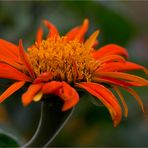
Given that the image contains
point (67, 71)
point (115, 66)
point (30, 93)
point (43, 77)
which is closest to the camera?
point (30, 93)

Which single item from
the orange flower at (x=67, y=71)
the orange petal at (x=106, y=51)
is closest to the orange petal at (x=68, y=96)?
the orange flower at (x=67, y=71)

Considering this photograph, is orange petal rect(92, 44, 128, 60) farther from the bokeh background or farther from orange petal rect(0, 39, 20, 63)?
the bokeh background

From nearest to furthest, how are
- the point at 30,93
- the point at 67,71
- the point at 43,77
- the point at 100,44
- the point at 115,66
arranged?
the point at 30,93, the point at 43,77, the point at 67,71, the point at 115,66, the point at 100,44

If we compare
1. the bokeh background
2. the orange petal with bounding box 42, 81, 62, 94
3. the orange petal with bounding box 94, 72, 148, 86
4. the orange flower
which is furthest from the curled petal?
the bokeh background

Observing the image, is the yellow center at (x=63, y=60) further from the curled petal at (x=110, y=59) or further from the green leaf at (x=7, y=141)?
the green leaf at (x=7, y=141)

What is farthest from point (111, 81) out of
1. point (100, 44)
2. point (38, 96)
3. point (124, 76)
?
point (100, 44)

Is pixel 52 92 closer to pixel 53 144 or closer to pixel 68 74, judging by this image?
pixel 68 74

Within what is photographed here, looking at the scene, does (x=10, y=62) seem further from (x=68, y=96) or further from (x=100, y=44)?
(x=100, y=44)

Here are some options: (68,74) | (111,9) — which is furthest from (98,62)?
(111,9)
